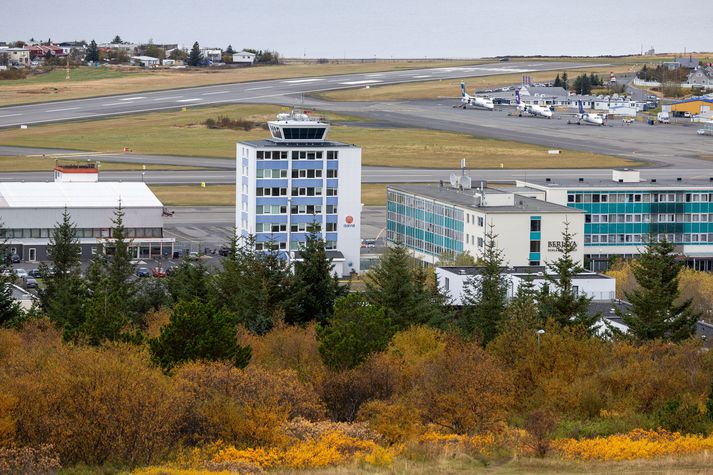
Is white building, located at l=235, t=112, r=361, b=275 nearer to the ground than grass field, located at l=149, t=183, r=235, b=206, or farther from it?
farther from it

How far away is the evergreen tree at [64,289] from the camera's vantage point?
6197cm

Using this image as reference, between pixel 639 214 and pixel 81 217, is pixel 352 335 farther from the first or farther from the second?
pixel 81 217

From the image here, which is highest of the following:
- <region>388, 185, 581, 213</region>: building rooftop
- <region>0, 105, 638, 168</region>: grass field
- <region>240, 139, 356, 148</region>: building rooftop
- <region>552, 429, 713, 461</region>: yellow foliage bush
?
<region>240, 139, 356, 148</region>: building rooftop

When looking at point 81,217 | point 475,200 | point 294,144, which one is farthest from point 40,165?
point 475,200

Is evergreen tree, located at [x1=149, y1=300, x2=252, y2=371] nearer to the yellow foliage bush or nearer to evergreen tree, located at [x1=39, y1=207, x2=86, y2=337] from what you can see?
evergreen tree, located at [x1=39, y1=207, x2=86, y2=337]

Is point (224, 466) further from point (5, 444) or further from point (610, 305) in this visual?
point (610, 305)

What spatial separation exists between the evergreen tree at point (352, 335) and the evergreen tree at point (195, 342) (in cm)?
281

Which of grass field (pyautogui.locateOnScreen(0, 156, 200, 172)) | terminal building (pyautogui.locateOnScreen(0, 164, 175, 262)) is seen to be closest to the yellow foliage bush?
terminal building (pyautogui.locateOnScreen(0, 164, 175, 262))

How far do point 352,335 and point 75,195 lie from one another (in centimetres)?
7008

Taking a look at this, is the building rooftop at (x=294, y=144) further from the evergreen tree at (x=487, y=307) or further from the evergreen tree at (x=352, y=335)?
the evergreen tree at (x=352, y=335)

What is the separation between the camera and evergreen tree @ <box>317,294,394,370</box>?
47.2 metres

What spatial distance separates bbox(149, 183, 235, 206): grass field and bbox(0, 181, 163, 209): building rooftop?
611 inches

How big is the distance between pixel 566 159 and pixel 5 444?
15199 centimetres

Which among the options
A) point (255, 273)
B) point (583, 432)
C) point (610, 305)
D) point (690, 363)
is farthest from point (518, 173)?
point (583, 432)
